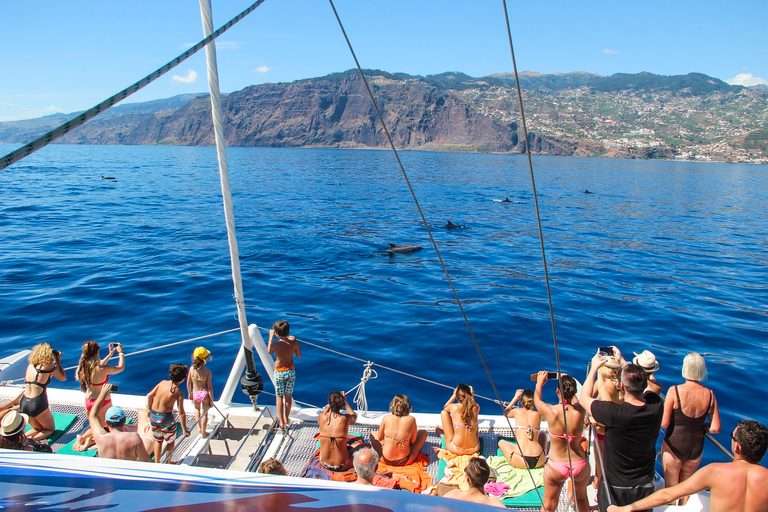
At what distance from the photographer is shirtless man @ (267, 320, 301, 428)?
23.3 feet

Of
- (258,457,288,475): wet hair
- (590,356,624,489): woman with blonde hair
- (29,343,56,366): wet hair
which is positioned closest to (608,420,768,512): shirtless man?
(590,356,624,489): woman with blonde hair

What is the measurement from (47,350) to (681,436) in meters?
7.44

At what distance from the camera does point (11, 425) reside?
4793 mm

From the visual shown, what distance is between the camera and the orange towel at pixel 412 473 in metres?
6.04

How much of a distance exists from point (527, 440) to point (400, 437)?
5.48 ft

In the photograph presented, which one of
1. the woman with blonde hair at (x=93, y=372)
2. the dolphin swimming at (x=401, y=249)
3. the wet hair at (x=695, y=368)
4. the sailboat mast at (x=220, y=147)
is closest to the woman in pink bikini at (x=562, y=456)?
the wet hair at (x=695, y=368)

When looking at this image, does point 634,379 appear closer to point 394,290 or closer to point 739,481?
point 739,481

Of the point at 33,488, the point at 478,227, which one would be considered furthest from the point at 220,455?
the point at 478,227

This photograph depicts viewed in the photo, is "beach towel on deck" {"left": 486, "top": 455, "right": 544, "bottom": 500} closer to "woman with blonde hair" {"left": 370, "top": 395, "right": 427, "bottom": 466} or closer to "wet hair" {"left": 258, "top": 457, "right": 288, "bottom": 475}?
"woman with blonde hair" {"left": 370, "top": 395, "right": 427, "bottom": 466}

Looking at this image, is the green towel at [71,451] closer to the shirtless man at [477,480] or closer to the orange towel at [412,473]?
the orange towel at [412,473]

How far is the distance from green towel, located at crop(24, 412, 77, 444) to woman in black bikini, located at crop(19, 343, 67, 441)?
0.23 m

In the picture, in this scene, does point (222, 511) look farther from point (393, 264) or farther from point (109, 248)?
point (109, 248)

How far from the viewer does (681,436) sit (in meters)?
5.43

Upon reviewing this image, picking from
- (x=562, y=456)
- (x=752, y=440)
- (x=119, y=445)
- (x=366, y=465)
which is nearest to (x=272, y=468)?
(x=366, y=465)
